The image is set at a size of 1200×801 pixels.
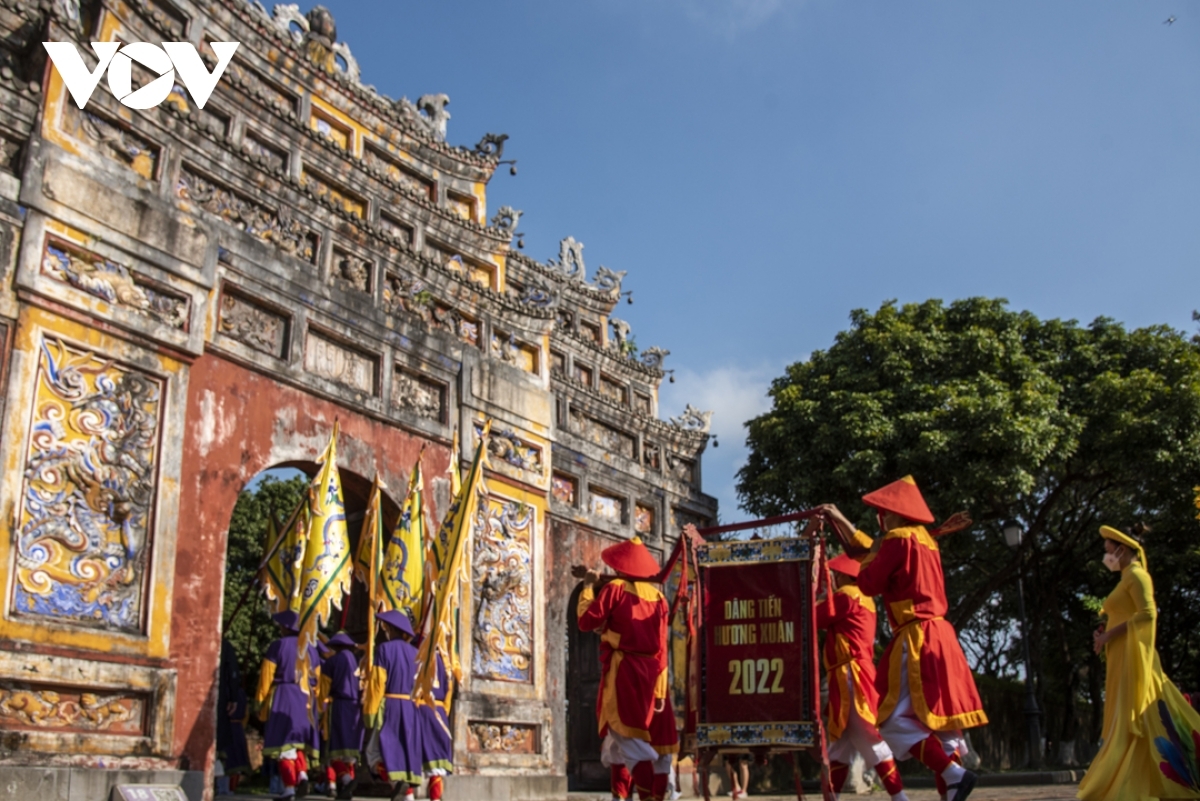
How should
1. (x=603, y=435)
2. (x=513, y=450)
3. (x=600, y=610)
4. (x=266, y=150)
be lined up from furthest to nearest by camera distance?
(x=603, y=435)
(x=513, y=450)
(x=266, y=150)
(x=600, y=610)

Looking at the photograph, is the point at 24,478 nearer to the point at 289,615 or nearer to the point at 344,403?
the point at 289,615

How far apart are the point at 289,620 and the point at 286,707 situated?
79 cm

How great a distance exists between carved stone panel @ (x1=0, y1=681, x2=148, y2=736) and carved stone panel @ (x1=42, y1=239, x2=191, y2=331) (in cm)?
336

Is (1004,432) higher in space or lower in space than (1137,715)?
higher

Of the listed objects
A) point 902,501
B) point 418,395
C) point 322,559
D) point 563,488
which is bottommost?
point 322,559

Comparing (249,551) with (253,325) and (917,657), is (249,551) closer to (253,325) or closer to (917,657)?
(253,325)

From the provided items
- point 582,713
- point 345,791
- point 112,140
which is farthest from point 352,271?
point 582,713

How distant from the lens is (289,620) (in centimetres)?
1021

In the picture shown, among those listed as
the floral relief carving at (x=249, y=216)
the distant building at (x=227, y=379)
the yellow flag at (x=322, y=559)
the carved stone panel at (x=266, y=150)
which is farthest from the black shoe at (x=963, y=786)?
the carved stone panel at (x=266, y=150)

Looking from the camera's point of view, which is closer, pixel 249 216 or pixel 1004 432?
pixel 249 216

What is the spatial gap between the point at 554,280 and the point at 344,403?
8739 mm

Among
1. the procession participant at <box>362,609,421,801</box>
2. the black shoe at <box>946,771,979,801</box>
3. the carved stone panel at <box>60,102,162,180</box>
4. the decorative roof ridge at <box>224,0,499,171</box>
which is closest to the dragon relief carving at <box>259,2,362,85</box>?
the decorative roof ridge at <box>224,0,499,171</box>

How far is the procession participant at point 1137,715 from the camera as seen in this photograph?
21.6 ft

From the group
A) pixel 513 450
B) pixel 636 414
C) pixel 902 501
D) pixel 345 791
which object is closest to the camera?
pixel 902 501
